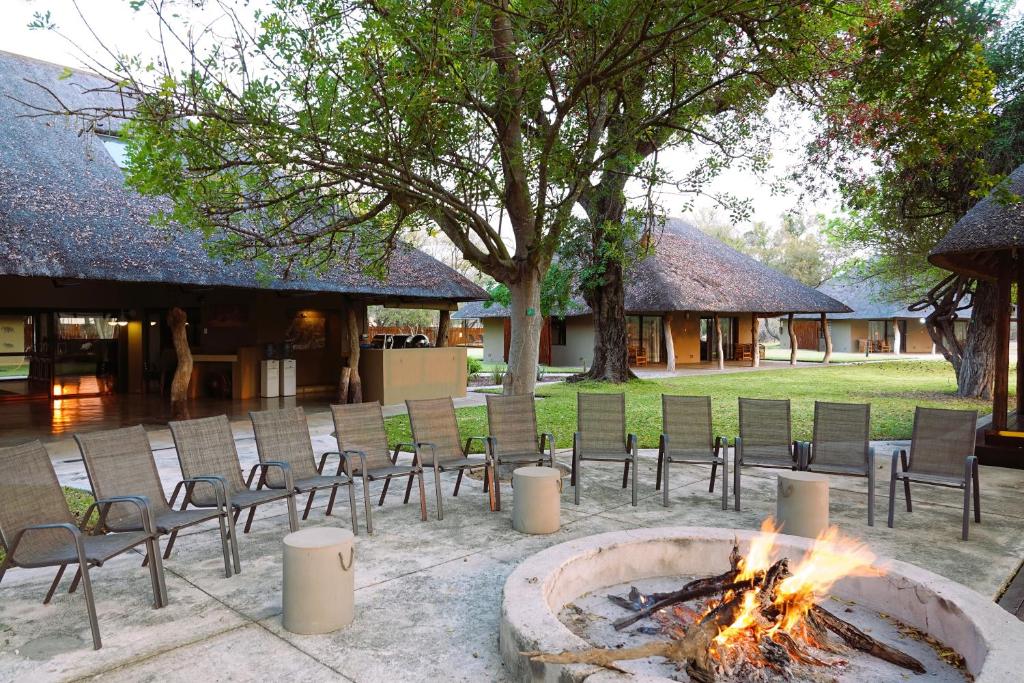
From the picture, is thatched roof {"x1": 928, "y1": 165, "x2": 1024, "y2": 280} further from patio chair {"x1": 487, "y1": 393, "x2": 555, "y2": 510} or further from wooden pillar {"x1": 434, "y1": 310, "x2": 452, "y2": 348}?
wooden pillar {"x1": 434, "y1": 310, "x2": 452, "y2": 348}

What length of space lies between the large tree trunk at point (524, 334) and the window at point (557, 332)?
19105mm

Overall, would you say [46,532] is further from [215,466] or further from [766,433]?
[766,433]

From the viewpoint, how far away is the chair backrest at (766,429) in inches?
239

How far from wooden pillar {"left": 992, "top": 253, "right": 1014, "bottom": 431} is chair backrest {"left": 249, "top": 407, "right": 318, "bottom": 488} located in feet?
24.2

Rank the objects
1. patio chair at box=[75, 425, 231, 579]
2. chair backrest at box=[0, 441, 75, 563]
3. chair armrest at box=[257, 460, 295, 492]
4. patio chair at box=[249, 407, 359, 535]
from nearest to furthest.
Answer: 1. chair backrest at box=[0, 441, 75, 563]
2. patio chair at box=[75, 425, 231, 579]
3. chair armrest at box=[257, 460, 295, 492]
4. patio chair at box=[249, 407, 359, 535]

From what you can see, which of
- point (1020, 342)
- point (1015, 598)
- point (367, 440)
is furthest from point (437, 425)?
point (1020, 342)

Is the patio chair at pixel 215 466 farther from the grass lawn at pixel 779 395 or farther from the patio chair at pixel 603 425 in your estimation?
the grass lawn at pixel 779 395

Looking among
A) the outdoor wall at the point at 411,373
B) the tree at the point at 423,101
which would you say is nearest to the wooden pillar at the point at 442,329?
the outdoor wall at the point at 411,373

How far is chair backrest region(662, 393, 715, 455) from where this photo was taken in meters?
6.21

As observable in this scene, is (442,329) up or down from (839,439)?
up

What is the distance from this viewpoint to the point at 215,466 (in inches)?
180

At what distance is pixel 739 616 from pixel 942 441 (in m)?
3.47

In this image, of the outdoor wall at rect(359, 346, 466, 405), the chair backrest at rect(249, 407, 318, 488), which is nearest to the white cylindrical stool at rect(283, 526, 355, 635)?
the chair backrest at rect(249, 407, 318, 488)

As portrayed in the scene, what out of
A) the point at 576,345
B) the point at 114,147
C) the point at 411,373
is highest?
the point at 114,147
